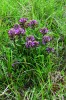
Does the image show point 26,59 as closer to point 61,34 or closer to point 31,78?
point 31,78

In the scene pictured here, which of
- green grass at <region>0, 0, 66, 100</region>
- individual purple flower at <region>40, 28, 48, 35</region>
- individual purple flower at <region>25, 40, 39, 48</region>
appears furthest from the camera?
individual purple flower at <region>40, 28, 48, 35</region>

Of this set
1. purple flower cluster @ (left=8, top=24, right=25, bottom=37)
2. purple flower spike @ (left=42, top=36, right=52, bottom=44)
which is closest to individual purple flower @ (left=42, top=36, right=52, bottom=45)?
purple flower spike @ (left=42, top=36, right=52, bottom=44)

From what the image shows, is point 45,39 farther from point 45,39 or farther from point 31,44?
point 31,44

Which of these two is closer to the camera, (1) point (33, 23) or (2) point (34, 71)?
(2) point (34, 71)

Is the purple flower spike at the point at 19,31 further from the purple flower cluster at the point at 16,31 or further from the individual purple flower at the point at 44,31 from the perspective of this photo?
the individual purple flower at the point at 44,31

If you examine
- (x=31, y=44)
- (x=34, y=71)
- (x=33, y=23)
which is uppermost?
(x=33, y=23)

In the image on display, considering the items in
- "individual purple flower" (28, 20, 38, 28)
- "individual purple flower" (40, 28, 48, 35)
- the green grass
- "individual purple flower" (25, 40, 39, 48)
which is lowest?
the green grass

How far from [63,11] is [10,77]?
3.39ft

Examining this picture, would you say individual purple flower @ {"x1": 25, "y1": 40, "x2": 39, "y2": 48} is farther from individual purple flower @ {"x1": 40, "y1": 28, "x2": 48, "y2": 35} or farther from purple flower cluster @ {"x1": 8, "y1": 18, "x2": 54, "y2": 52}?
individual purple flower @ {"x1": 40, "y1": 28, "x2": 48, "y2": 35}

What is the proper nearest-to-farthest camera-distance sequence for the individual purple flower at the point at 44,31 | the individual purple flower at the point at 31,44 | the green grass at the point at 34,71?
the green grass at the point at 34,71 < the individual purple flower at the point at 31,44 < the individual purple flower at the point at 44,31

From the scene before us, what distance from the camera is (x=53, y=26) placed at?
2.27m

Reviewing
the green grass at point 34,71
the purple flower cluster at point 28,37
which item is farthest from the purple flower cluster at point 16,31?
the green grass at point 34,71

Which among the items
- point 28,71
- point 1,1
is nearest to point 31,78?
point 28,71

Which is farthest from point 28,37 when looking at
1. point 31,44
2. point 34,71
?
point 34,71
